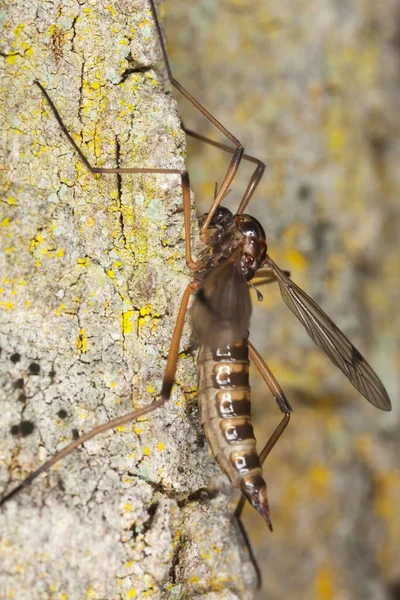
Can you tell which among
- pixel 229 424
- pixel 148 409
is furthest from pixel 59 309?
pixel 229 424

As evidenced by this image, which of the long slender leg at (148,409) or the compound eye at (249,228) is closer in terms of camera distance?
the long slender leg at (148,409)

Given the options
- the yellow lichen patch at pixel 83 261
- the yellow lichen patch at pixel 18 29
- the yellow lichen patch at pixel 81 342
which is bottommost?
the yellow lichen patch at pixel 81 342

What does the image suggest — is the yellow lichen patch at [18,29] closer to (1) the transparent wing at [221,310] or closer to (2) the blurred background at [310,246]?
(1) the transparent wing at [221,310]

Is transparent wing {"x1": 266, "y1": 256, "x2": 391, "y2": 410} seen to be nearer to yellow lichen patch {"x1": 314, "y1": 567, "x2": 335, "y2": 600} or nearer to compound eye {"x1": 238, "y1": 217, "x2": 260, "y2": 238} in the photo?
compound eye {"x1": 238, "y1": 217, "x2": 260, "y2": 238}

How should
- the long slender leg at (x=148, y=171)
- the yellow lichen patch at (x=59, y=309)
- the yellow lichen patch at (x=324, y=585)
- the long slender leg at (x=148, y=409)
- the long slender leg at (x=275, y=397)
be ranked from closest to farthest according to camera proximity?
the long slender leg at (x=148, y=409) → the yellow lichen patch at (x=59, y=309) → the long slender leg at (x=148, y=171) → the long slender leg at (x=275, y=397) → the yellow lichen patch at (x=324, y=585)

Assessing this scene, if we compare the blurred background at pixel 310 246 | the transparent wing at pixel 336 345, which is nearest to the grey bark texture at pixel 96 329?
the transparent wing at pixel 336 345

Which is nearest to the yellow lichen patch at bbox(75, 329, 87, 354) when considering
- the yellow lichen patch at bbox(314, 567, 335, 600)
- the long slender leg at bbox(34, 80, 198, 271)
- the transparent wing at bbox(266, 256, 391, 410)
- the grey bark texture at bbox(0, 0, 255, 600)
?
the grey bark texture at bbox(0, 0, 255, 600)

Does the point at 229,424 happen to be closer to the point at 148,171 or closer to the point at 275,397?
the point at 275,397
